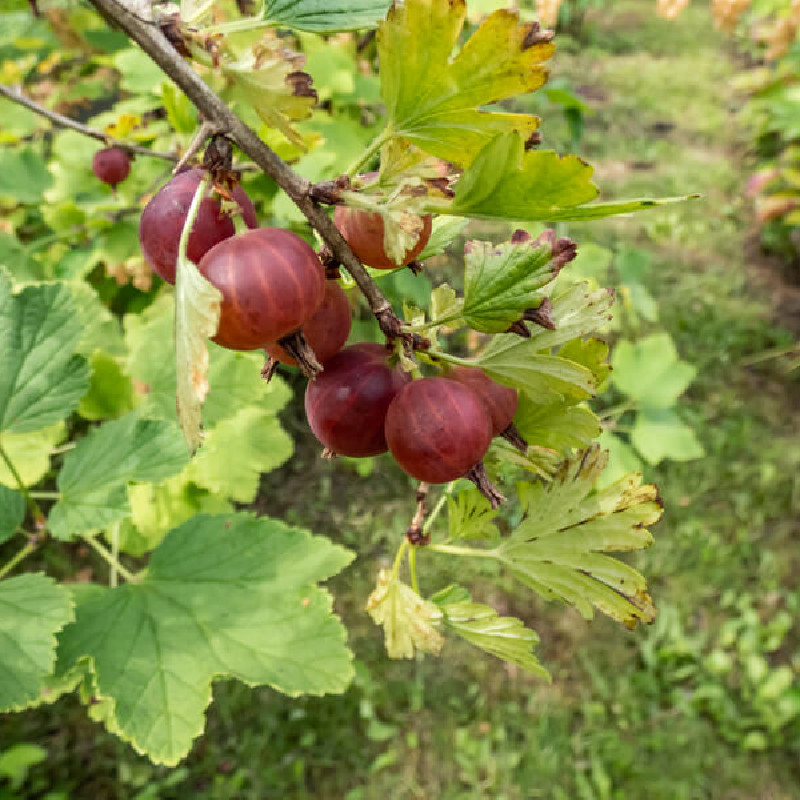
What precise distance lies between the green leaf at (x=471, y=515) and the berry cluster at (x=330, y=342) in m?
0.13

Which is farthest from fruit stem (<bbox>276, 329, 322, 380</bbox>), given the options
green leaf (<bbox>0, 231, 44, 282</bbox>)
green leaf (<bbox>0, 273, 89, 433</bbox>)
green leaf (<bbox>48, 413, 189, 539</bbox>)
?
green leaf (<bbox>0, 231, 44, 282</bbox>)

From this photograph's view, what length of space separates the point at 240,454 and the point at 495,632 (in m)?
1.06

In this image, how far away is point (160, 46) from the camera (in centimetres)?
48

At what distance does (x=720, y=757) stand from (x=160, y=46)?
232cm

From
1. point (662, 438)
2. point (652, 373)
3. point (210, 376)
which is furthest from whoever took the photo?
point (652, 373)

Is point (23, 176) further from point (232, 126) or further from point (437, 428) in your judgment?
point (437, 428)

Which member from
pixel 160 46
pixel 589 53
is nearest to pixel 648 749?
pixel 160 46

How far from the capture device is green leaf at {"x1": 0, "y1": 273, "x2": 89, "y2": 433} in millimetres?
1041

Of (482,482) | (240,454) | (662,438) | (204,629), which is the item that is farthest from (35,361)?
(662,438)

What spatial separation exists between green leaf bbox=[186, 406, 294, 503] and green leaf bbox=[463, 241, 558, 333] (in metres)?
1.10

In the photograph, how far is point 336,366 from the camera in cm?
53

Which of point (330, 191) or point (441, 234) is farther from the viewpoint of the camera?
point (441, 234)

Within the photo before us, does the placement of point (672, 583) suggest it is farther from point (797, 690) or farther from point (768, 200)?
point (768, 200)

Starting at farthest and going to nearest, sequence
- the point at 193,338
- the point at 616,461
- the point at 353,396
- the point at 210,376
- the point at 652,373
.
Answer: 1. the point at 652,373
2. the point at 616,461
3. the point at 210,376
4. the point at 353,396
5. the point at 193,338
